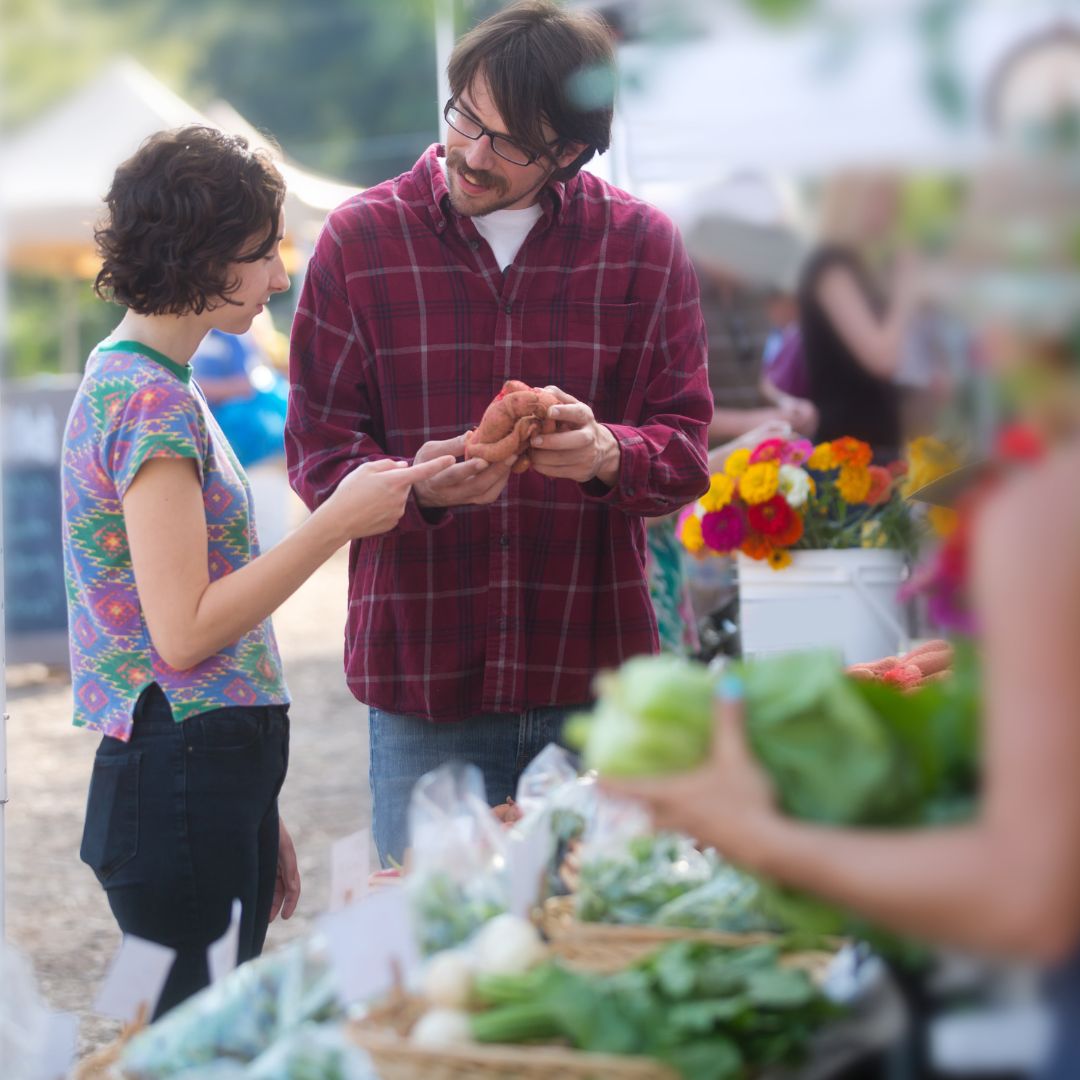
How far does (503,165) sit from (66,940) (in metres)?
3.01

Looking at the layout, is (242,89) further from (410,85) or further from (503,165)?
(503,165)

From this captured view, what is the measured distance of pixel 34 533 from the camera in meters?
7.02

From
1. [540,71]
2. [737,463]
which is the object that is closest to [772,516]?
[737,463]

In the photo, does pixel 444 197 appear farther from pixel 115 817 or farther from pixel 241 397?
pixel 241 397

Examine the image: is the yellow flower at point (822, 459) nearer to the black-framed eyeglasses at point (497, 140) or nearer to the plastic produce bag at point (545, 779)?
the black-framed eyeglasses at point (497, 140)

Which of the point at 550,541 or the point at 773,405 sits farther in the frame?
the point at 773,405

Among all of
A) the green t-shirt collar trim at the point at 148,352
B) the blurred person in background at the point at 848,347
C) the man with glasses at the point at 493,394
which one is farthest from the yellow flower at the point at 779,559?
the green t-shirt collar trim at the point at 148,352

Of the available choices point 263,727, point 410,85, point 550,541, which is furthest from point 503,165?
point 410,85

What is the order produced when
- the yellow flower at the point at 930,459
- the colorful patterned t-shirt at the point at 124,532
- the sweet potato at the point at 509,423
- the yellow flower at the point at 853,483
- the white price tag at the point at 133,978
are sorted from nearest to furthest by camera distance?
1. the white price tag at the point at 133,978
2. the yellow flower at the point at 930,459
3. the colorful patterned t-shirt at the point at 124,532
4. the sweet potato at the point at 509,423
5. the yellow flower at the point at 853,483

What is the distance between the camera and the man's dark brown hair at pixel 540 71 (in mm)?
2227

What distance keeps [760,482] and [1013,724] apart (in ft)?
7.71

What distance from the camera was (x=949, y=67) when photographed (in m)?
1.11

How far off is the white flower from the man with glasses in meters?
0.86

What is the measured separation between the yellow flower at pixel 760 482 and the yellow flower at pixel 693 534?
135 millimetres
